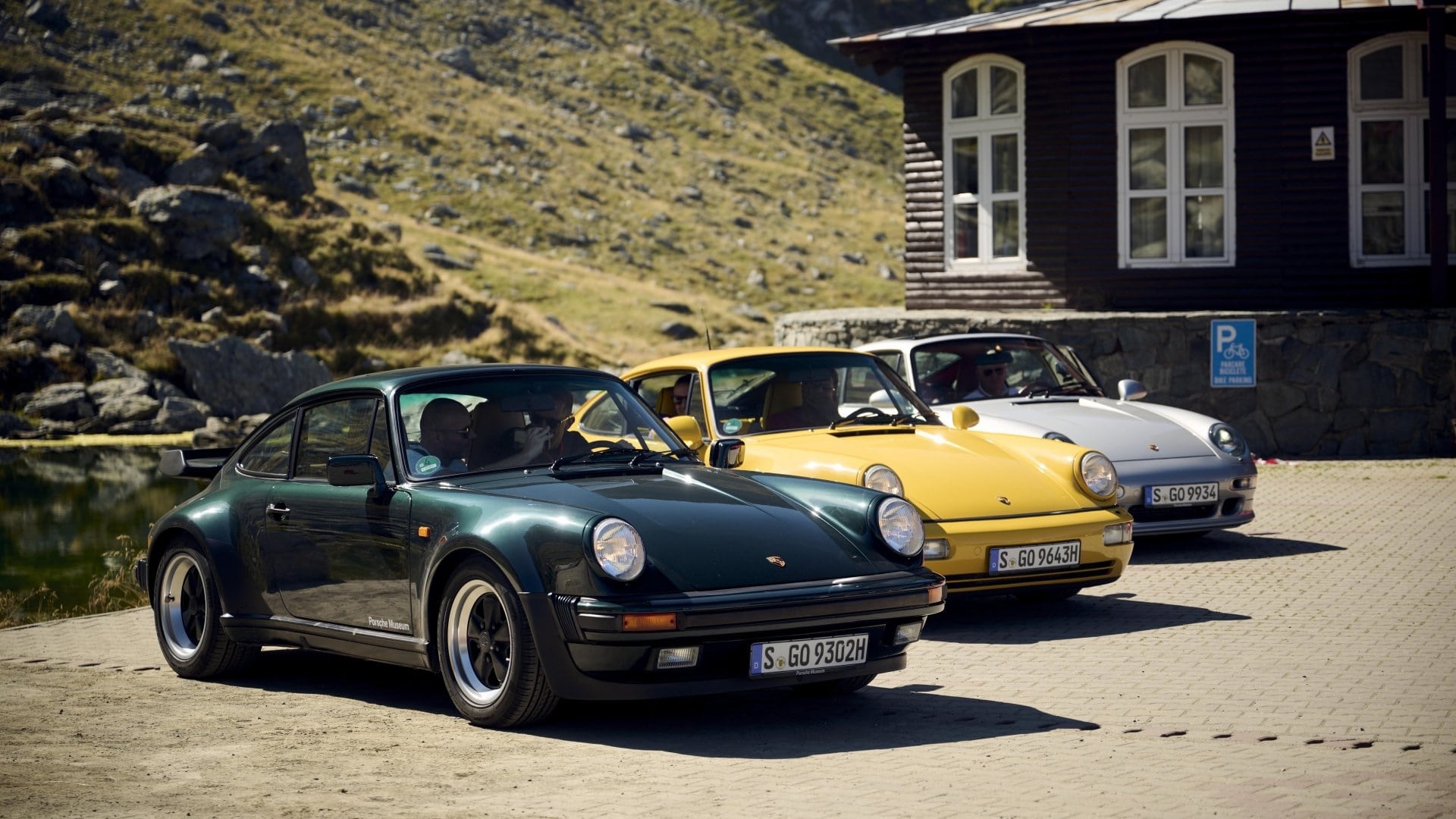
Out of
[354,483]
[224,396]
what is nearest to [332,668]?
[354,483]

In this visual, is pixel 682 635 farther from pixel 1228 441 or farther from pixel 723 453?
pixel 1228 441

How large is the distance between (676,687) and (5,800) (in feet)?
7.70

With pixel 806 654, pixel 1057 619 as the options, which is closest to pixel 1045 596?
pixel 1057 619

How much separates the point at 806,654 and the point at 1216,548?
21.9 feet

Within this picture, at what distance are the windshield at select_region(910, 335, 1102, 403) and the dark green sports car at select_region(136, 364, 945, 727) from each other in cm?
471

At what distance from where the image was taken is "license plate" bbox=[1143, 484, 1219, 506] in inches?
447

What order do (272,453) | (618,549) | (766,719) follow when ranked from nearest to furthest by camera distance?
(618,549) < (766,719) < (272,453)

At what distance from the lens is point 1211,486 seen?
452 inches

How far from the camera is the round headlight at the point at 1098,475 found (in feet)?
31.6

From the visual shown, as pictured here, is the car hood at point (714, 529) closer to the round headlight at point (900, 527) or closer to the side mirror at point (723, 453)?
the round headlight at point (900, 527)

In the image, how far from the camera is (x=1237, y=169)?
68.6 feet

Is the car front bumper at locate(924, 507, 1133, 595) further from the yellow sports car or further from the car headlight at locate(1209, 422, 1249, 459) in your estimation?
the car headlight at locate(1209, 422, 1249, 459)

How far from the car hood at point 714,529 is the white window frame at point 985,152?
15.6 meters

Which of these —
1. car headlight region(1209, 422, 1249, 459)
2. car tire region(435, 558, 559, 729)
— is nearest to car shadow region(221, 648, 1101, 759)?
car tire region(435, 558, 559, 729)
